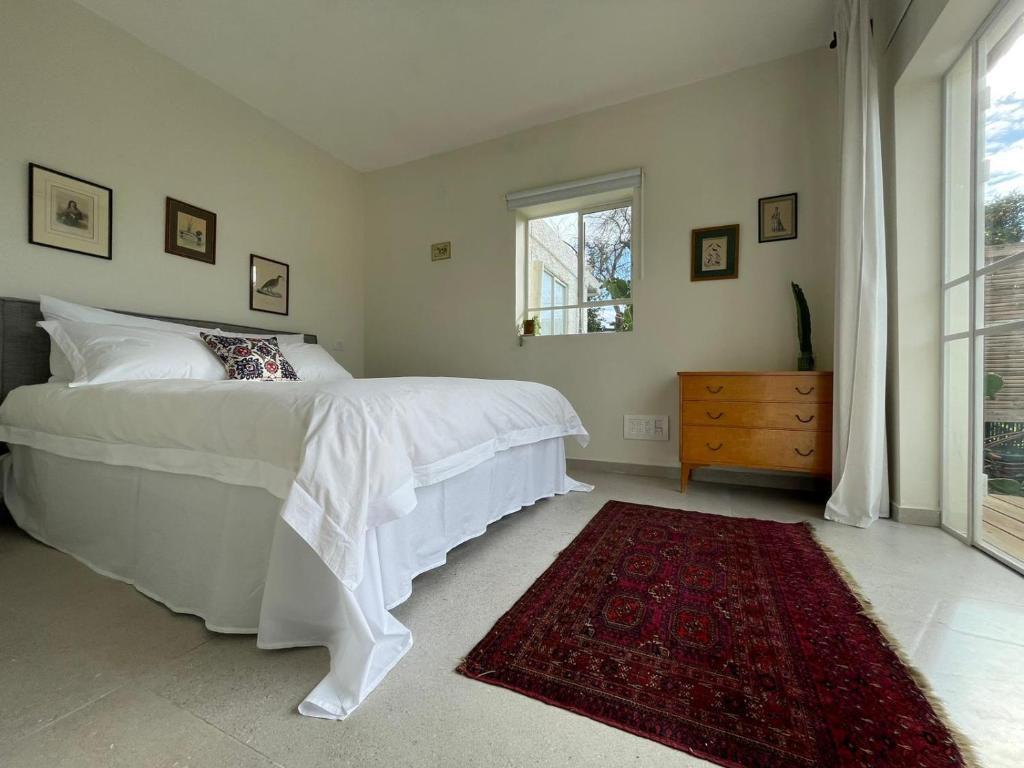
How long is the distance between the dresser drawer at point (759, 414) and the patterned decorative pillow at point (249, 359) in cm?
232

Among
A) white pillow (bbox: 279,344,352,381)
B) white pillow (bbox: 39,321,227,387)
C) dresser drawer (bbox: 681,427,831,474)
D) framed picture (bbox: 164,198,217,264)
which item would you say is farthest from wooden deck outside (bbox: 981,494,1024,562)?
framed picture (bbox: 164,198,217,264)

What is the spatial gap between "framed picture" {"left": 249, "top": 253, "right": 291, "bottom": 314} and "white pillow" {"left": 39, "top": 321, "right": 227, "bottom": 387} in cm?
114

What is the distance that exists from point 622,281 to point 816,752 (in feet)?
9.29

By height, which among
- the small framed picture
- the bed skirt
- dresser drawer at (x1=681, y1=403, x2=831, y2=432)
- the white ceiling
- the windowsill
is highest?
the white ceiling

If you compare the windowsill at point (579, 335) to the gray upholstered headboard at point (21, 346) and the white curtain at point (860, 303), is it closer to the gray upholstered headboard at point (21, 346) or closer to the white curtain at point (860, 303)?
the white curtain at point (860, 303)

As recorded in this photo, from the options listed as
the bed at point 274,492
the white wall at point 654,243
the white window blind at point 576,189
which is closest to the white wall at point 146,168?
the bed at point 274,492

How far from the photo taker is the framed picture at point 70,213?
206 cm

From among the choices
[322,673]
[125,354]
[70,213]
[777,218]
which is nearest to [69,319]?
[125,354]

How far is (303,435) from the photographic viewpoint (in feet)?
3.16

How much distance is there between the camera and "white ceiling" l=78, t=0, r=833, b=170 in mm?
2262

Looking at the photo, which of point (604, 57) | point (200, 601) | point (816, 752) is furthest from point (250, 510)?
point (604, 57)

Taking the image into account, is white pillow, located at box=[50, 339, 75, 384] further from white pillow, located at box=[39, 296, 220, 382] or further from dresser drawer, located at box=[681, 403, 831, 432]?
dresser drawer, located at box=[681, 403, 831, 432]

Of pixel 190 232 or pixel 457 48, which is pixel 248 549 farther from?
pixel 457 48

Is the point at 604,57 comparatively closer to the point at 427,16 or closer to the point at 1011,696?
the point at 427,16
